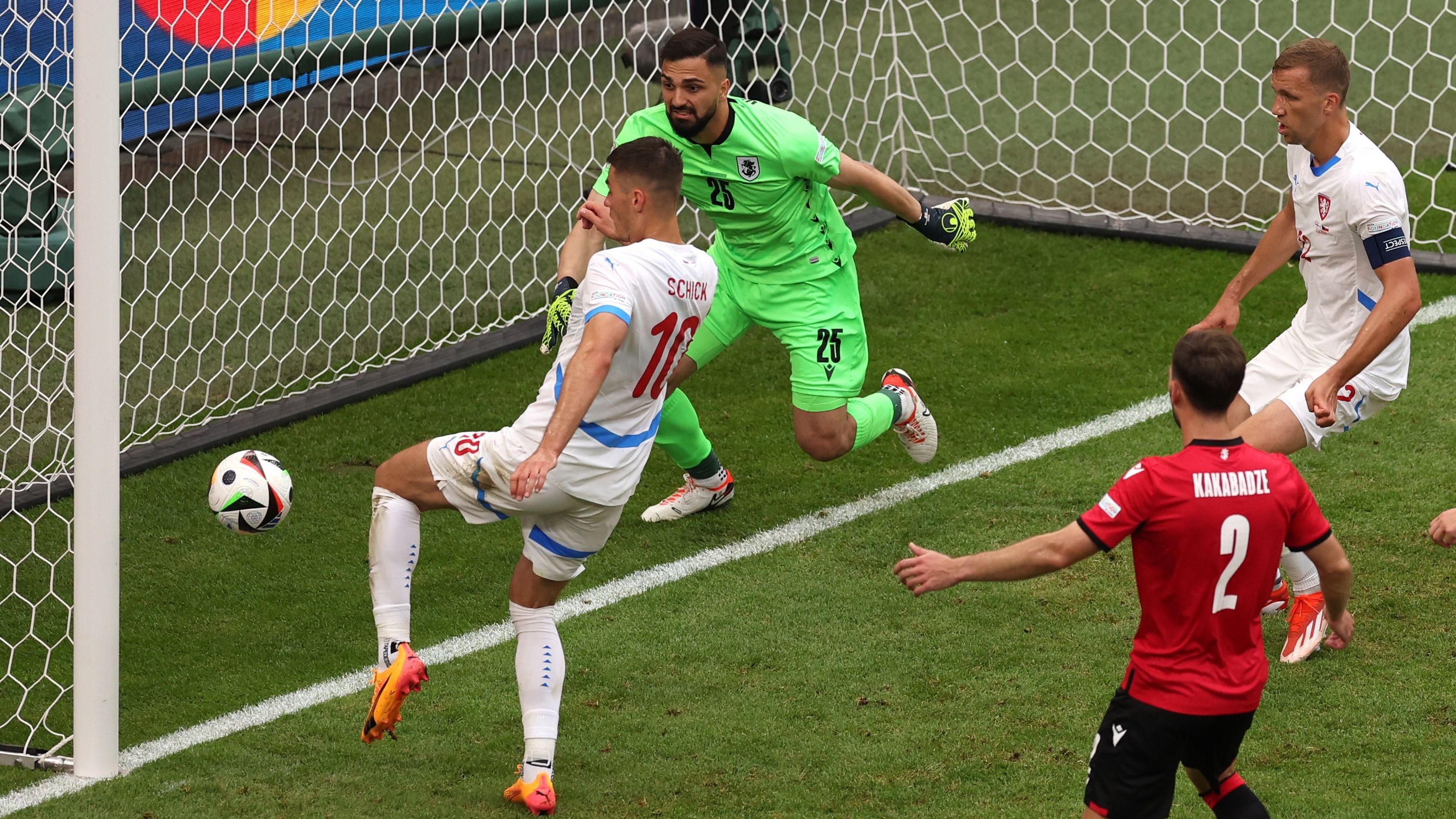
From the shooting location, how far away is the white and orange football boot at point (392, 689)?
391cm

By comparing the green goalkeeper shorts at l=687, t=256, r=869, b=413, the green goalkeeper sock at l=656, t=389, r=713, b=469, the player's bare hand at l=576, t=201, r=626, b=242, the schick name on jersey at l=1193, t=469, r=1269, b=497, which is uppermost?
the player's bare hand at l=576, t=201, r=626, b=242

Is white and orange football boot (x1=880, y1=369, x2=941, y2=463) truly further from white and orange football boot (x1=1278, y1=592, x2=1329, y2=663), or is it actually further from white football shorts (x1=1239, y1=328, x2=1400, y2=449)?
white and orange football boot (x1=1278, y1=592, x2=1329, y2=663)

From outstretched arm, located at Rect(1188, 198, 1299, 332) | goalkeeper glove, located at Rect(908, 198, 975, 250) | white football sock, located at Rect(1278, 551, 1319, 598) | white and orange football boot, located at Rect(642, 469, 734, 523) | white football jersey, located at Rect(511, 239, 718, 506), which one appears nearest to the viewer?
white football jersey, located at Rect(511, 239, 718, 506)

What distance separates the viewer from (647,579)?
18.5 feet

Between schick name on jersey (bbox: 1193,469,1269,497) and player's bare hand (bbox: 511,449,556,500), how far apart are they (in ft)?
4.68

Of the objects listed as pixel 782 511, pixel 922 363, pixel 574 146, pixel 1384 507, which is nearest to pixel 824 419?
pixel 782 511

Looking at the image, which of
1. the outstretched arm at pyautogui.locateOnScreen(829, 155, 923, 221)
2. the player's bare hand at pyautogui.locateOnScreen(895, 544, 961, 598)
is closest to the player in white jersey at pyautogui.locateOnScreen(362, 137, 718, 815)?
the player's bare hand at pyautogui.locateOnScreen(895, 544, 961, 598)

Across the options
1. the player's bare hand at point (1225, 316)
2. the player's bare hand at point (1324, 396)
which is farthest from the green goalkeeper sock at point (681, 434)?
the player's bare hand at point (1324, 396)

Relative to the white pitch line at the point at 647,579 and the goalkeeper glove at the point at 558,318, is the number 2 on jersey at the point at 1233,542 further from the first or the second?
the white pitch line at the point at 647,579

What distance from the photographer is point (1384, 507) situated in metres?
5.75

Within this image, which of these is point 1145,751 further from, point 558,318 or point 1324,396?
point 558,318

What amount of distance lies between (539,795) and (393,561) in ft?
2.35

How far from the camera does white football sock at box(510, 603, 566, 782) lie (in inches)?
163

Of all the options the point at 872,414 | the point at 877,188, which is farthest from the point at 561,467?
the point at 872,414
